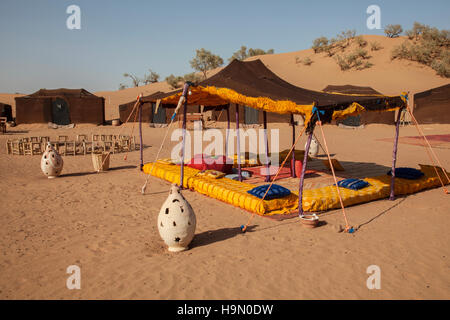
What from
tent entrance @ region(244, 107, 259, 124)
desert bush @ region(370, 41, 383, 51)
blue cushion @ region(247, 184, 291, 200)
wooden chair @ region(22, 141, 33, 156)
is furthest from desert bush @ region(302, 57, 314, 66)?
blue cushion @ region(247, 184, 291, 200)

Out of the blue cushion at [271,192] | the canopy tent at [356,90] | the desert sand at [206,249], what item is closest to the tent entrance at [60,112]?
the desert sand at [206,249]

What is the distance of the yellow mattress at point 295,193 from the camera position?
7.00m

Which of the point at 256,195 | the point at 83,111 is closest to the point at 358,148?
the point at 256,195

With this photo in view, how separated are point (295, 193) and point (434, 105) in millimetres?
25344

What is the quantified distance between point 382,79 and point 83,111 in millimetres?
35449

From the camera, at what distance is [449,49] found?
150 ft

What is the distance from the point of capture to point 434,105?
26.9 meters

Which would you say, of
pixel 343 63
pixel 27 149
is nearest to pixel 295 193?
pixel 27 149

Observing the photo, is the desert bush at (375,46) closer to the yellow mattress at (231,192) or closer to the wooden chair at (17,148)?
the yellow mattress at (231,192)

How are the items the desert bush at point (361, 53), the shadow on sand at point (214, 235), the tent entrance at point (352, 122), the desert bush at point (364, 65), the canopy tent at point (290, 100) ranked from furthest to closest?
1. the desert bush at point (361, 53)
2. the desert bush at point (364, 65)
3. the tent entrance at point (352, 122)
4. the canopy tent at point (290, 100)
5. the shadow on sand at point (214, 235)

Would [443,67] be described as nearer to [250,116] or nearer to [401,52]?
[401,52]

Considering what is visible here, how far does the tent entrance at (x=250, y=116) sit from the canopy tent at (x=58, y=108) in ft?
40.0
